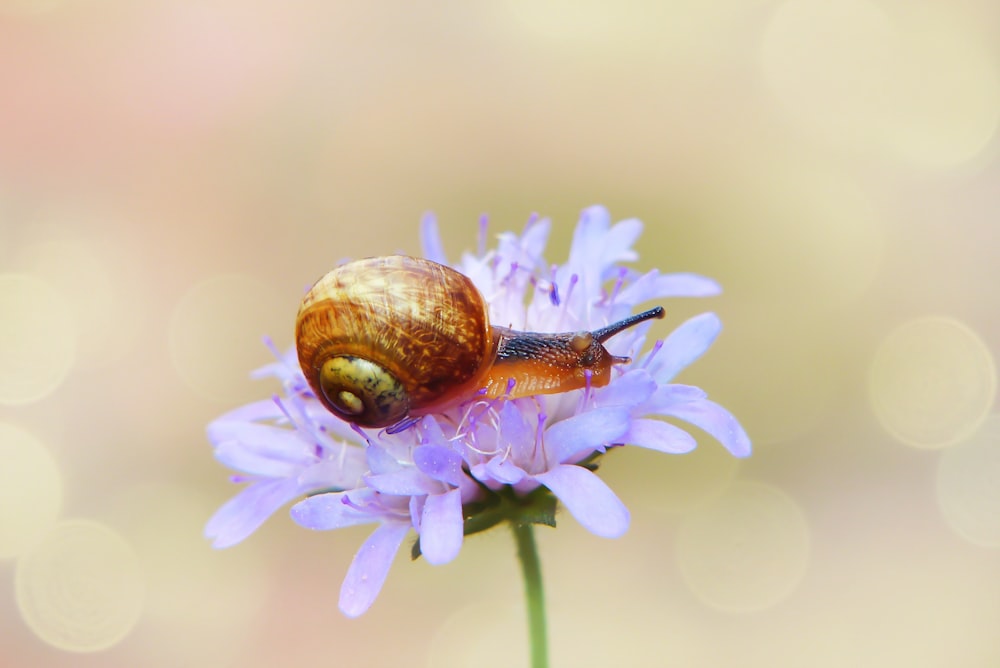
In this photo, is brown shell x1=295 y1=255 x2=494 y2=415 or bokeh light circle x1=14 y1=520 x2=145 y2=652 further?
→ bokeh light circle x1=14 y1=520 x2=145 y2=652

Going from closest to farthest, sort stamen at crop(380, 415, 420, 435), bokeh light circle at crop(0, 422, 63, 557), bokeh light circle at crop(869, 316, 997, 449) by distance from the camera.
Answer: stamen at crop(380, 415, 420, 435), bokeh light circle at crop(869, 316, 997, 449), bokeh light circle at crop(0, 422, 63, 557)

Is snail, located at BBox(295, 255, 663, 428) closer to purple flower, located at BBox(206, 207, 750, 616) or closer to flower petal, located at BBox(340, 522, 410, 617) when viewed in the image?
purple flower, located at BBox(206, 207, 750, 616)

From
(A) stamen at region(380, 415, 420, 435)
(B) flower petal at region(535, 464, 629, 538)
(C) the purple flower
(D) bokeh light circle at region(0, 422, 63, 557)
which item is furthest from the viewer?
(D) bokeh light circle at region(0, 422, 63, 557)

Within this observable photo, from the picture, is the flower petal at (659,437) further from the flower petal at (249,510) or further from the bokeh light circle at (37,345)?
the bokeh light circle at (37,345)

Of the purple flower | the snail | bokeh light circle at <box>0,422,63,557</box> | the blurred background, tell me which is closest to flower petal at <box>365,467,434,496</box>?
the purple flower

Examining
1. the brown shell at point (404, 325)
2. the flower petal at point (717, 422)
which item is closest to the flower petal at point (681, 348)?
the flower petal at point (717, 422)

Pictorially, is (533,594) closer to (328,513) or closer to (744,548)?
(328,513)
